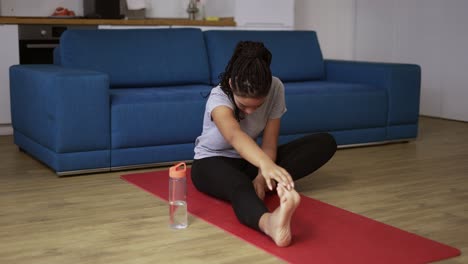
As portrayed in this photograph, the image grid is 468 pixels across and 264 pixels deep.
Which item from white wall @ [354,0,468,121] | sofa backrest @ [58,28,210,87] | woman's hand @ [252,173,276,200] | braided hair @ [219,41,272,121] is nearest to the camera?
braided hair @ [219,41,272,121]

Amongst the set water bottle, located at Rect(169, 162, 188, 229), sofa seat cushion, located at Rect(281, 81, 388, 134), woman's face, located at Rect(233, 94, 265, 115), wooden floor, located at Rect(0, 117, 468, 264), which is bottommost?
wooden floor, located at Rect(0, 117, 468, 264)

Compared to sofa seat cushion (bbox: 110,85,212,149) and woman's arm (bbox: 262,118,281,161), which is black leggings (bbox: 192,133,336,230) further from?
sofa seat cushion (bbox: 110,85,212,149)

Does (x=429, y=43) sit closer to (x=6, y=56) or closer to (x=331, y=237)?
(x=6, y=56)

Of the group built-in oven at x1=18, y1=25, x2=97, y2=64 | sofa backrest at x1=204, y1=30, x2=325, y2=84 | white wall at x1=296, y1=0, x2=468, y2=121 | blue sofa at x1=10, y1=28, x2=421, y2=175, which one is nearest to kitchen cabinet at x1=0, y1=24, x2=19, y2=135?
built-in oven at x1=18, y1=25, x2=97, y2=64

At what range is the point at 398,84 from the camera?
4492 millimetres

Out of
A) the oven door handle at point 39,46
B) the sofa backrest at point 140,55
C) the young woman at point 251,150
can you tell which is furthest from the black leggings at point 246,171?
the oven door handle at point 39,46

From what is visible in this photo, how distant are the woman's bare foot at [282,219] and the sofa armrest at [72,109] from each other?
1.42 meters

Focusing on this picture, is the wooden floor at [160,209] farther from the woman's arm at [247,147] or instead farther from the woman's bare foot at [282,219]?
the woman's arm at [247,147]

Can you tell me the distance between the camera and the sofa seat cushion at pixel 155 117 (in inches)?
141

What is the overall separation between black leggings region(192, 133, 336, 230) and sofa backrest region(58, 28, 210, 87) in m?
1.29

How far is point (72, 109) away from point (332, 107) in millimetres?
1694

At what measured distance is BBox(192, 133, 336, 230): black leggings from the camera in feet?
8.22

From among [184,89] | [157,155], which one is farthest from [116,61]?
[157,155]

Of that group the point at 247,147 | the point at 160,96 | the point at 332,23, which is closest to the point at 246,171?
the point at 247,147
